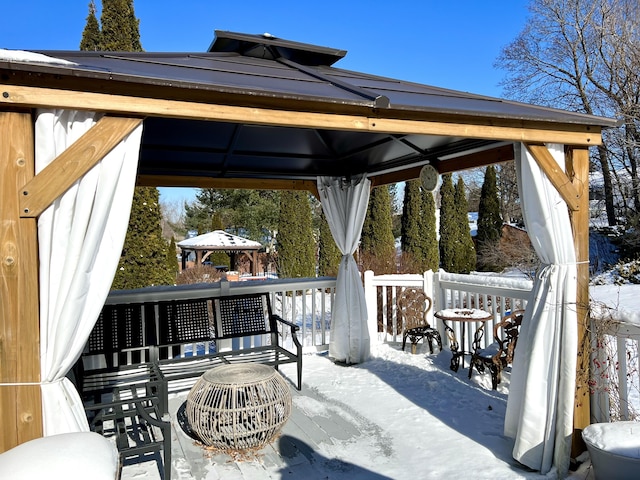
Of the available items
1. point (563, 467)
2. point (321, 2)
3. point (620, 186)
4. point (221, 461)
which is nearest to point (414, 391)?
point (563, 467)

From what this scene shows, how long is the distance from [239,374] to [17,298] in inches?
63.9

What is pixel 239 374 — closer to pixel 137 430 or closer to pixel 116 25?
pixel 137 430

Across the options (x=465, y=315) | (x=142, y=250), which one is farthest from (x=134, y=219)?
(x=465, y=315)

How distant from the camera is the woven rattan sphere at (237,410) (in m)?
2.92

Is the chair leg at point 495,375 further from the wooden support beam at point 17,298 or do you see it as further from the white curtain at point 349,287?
the wooden support beam at point 17,298

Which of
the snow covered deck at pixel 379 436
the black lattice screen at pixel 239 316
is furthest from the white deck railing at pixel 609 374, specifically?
the black lattice screen at pixel 239 316

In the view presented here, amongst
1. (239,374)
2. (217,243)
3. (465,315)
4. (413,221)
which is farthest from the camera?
(217,243)

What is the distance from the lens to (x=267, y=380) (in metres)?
3.03

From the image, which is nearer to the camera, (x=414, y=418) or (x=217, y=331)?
(x=414, y=418)

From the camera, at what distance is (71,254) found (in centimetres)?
197

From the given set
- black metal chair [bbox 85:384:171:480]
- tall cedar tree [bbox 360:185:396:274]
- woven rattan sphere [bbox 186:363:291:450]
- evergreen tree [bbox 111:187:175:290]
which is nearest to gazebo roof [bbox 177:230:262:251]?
tall cedar tree [bbox 360:185:396:274]

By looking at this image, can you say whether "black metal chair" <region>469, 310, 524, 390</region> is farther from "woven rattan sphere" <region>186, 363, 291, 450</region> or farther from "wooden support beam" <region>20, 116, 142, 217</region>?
"wooden support beam" <region>20, 116, 142, 217</region>

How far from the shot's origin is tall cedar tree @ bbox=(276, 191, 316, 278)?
13.6m

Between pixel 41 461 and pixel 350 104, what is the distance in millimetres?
2030
